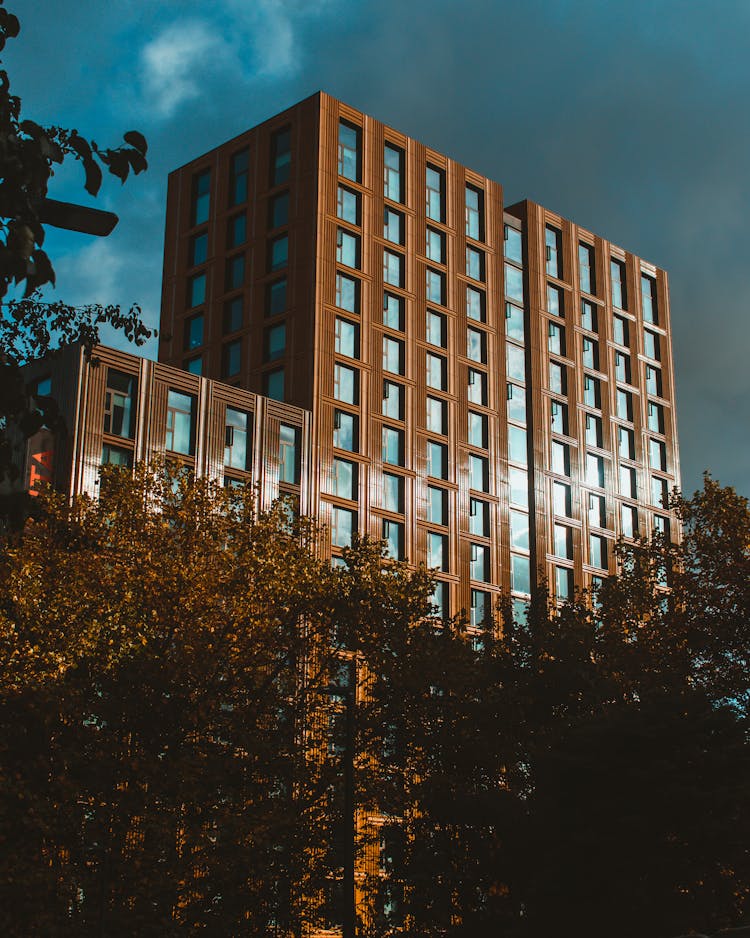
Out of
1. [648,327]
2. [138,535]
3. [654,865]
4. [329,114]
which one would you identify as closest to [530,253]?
[648,327]

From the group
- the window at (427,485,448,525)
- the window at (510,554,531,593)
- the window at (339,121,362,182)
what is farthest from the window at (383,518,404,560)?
the window at (339,121,362,182)

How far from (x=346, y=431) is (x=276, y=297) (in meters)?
9.35

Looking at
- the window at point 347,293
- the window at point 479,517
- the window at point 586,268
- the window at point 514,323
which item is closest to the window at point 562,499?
the window at point 479,517

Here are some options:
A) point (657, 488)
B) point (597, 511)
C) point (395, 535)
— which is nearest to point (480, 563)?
point (395, 535)

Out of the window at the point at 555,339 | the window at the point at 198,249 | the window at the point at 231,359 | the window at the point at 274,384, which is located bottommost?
the window at the point at 274,384

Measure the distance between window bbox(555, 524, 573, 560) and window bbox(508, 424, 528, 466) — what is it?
4975 mm

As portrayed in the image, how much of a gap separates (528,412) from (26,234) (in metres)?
74.8

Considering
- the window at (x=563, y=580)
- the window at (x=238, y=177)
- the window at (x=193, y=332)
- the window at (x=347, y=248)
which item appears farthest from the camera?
the window at (x=563, y=580)

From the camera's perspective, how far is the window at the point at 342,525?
65188 millimetres

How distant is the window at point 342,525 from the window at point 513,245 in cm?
2613

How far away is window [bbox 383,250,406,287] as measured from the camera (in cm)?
7356

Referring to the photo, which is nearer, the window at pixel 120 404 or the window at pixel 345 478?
the window at pixel 120 404

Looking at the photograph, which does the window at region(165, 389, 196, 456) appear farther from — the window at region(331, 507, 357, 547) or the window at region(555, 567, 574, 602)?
the window at region(555, 567, 574, 602)

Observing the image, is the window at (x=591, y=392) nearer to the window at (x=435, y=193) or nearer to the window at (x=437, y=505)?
the window at (x=435, y=193)
